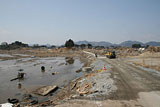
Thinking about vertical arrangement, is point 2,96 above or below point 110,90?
below

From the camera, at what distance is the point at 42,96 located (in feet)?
38.1

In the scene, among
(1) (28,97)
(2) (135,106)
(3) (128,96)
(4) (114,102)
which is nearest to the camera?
(2) (135,106)

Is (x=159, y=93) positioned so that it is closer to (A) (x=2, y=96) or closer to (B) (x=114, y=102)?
(B) (x=114, y=102)

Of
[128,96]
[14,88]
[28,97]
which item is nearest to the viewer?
[128,96]

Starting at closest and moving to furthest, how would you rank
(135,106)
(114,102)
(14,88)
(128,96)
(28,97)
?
(135,106) → (114,102) → (128,96) → (28,97) → (14,88)

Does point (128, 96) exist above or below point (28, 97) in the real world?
above

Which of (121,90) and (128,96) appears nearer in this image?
(128,96)

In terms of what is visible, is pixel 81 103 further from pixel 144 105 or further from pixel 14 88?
pixel 14 88

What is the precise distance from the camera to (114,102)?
7383 mm

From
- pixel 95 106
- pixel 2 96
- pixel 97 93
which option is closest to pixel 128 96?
pixel 97 93

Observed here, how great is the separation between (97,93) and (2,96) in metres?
10.6

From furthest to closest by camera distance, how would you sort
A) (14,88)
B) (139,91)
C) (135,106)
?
(14,88) < (139,91) < (135,106)

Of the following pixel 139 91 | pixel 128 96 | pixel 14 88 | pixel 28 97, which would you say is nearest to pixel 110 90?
pixel 128 96

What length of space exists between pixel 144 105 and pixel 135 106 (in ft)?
2.04
